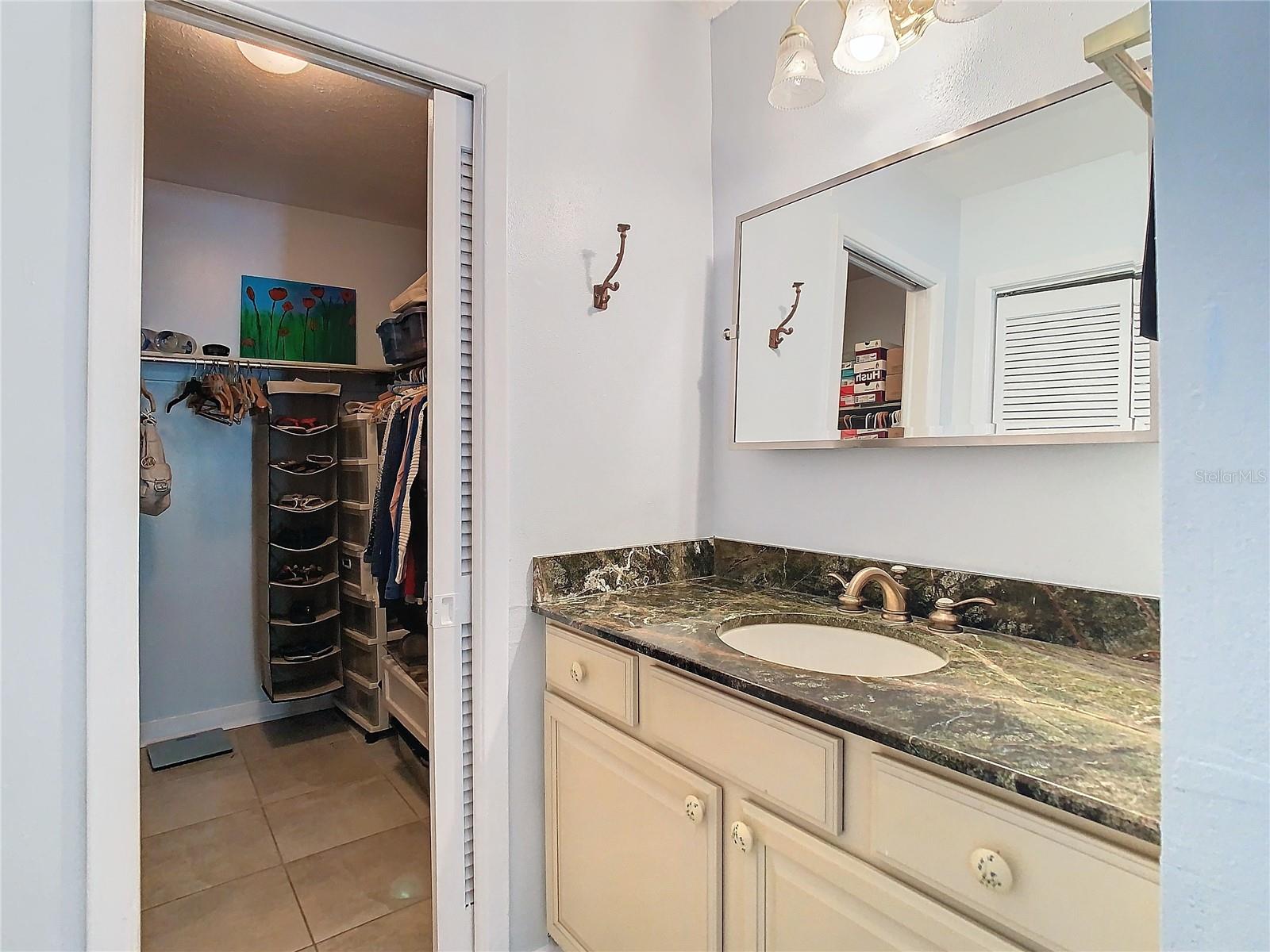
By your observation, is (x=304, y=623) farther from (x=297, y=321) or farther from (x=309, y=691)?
(x=297, y=321)

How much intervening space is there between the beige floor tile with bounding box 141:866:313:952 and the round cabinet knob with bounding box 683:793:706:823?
1238 millimetres

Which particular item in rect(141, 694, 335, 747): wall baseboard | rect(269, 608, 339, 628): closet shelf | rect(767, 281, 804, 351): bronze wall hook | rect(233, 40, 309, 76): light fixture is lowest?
rect(141, 694, 335, 747): wall baseboard

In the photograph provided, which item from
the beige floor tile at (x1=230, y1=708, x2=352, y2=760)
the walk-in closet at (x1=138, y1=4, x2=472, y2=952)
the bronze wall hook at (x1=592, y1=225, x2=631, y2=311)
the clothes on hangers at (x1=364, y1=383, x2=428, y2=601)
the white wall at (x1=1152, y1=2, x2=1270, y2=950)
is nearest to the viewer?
the white wall at (x1=1152, y1=2, x2=1270, y2=950)

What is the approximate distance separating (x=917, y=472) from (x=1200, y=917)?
1.24 m

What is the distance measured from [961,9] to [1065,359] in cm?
65

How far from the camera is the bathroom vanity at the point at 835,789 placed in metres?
0.73

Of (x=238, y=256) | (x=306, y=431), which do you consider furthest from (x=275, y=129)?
(x=306, y=431)

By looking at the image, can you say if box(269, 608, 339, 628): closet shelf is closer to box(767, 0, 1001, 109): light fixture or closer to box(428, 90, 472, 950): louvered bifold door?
box(428, 90, 472, 950): louvered bifold door

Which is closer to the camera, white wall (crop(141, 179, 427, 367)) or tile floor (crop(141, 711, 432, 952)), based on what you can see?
tile floor (crop(141, 711, 432, 952))

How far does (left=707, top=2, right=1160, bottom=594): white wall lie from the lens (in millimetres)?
1215

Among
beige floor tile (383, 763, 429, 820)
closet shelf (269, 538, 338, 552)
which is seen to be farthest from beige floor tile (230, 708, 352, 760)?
closet shelf (269, 538, 338, 552)

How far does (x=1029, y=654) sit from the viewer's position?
1.19 meters

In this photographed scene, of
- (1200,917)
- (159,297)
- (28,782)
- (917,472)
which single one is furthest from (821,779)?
(159,297)

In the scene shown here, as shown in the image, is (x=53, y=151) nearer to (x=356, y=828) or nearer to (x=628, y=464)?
(x=628, y=464)
